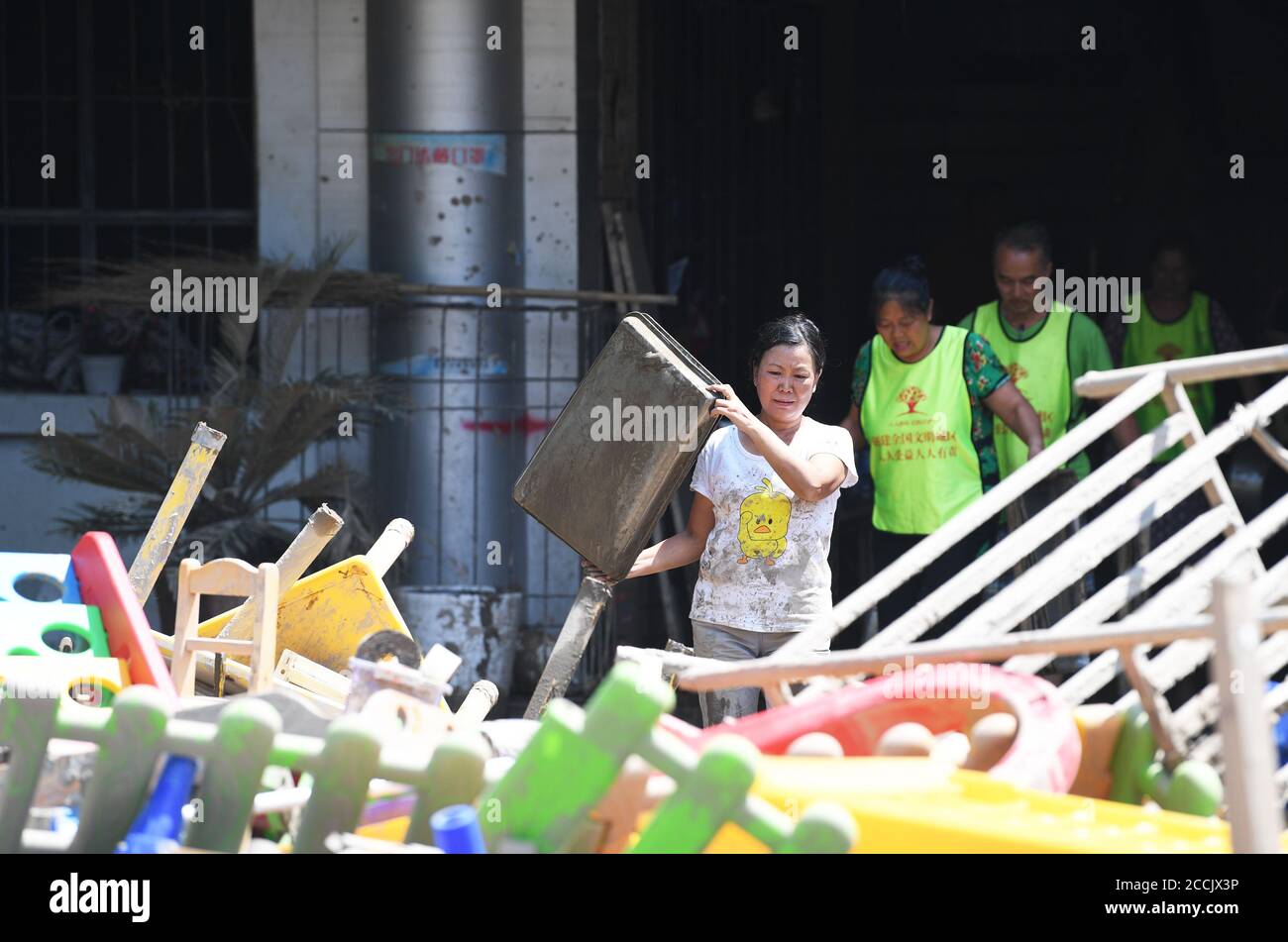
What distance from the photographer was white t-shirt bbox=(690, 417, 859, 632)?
13.6ft

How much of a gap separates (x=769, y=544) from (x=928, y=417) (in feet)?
3.43

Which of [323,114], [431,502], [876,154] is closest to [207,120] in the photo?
[323,114]

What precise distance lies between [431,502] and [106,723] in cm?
423

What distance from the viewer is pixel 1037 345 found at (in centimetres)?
529

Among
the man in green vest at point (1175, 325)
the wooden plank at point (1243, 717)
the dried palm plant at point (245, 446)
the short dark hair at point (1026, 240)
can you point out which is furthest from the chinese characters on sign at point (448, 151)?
the wooden plank at point (1243, 717)

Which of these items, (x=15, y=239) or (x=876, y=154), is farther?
(x=876, y=154)

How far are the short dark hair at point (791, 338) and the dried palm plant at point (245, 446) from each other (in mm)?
2363

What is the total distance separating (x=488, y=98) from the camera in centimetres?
647

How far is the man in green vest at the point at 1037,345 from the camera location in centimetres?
526

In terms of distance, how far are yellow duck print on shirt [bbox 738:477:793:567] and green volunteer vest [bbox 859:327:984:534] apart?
3.10 ft

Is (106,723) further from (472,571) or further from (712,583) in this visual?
(472,571)

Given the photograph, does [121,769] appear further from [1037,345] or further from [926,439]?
[1037,345]

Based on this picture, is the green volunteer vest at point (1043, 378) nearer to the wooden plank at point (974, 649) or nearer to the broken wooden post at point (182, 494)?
the broken wooden post at point (182, 494)
